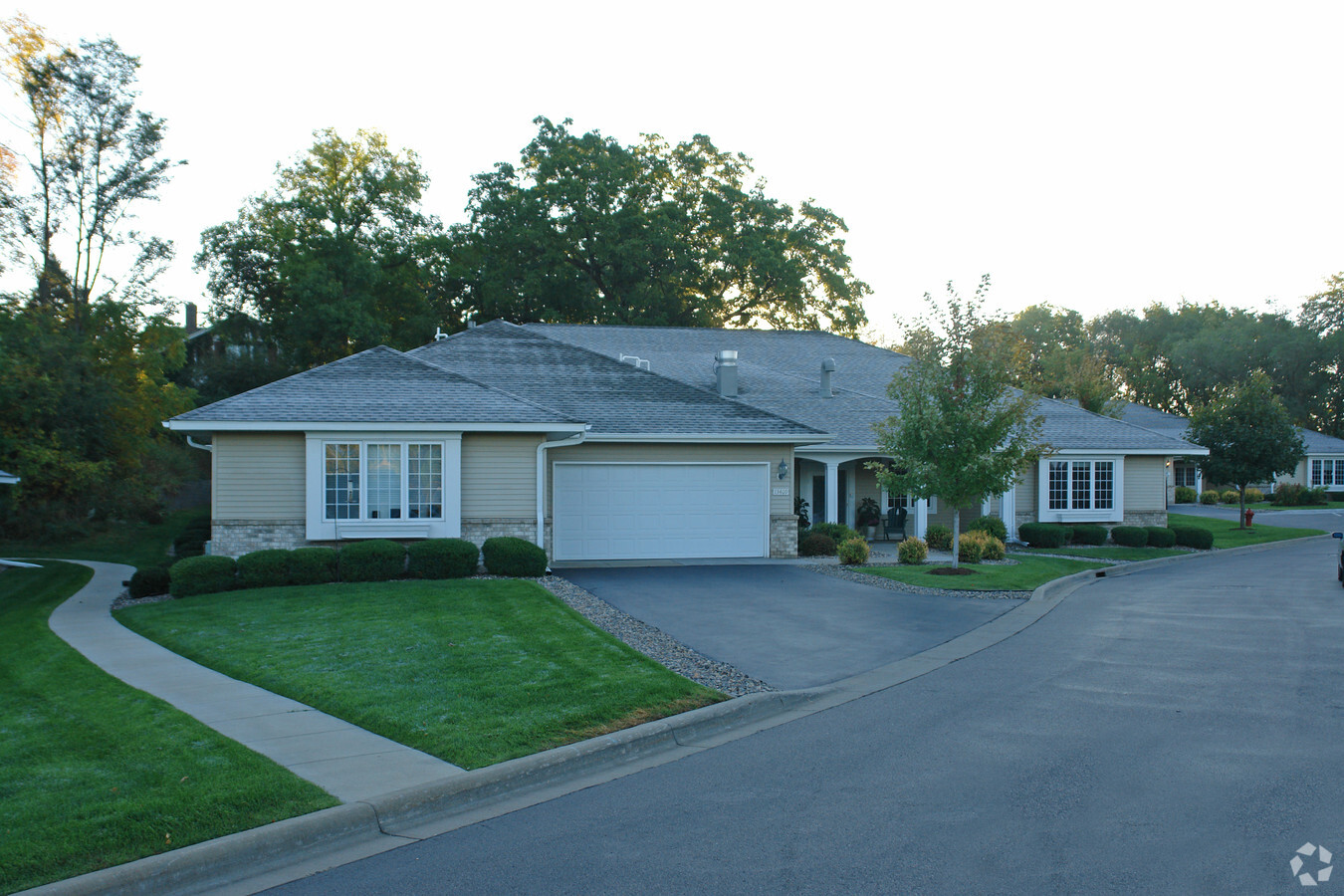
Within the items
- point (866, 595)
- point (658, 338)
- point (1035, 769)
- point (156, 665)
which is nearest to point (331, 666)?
point (156, 665)

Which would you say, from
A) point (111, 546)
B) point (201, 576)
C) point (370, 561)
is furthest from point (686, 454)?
point (111, 546)

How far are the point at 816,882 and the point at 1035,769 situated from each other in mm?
2582

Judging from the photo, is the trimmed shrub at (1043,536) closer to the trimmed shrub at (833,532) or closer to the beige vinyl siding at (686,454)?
the trimmed shrub at (833,532)

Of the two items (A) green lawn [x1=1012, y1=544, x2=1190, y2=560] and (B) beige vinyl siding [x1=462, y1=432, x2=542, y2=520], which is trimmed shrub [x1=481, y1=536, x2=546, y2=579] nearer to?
(B) beige vinyl siding [x1=462, y1=432, x2=542, y2=520]

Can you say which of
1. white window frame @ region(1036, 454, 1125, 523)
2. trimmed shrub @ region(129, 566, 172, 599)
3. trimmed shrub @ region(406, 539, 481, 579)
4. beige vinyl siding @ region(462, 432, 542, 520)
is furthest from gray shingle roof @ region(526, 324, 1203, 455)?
trimmed shrub @ region(129, 566, 172, 599)

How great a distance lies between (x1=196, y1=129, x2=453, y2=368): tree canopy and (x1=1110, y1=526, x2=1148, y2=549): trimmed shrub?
30.2 m

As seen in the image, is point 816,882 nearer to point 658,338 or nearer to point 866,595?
point 866,595

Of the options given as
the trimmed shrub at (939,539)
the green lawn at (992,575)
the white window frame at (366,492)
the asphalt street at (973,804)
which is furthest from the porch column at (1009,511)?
the asphalt street at (973,804)

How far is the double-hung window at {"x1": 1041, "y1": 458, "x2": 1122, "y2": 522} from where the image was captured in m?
27.2

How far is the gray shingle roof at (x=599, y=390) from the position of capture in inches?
825

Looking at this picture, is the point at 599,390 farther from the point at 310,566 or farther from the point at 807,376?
the point at 807,376

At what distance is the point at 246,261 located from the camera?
45.9 m

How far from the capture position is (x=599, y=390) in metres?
22.7

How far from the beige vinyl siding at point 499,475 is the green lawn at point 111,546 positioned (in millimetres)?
11788
